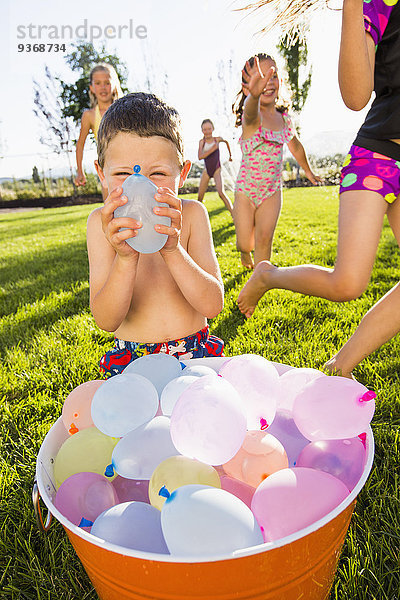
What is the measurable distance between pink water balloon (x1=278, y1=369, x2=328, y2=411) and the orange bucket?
383 mm

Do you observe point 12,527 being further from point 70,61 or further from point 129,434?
point 70,61

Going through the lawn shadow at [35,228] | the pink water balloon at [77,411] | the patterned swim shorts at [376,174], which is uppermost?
the patterned swim shorts at [376,174]

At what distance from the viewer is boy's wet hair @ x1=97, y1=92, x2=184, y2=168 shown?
121 centimetres

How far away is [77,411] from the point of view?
1121 mm

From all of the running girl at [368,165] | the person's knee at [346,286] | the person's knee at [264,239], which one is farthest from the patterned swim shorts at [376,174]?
the person's knee at [264,239]

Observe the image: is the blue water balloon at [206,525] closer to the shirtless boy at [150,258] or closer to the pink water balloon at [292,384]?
the pink water balloon at [292,384]

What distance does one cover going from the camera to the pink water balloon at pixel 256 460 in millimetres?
914

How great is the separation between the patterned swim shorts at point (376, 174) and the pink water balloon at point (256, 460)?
39.6 inches

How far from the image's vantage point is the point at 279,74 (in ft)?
10.8

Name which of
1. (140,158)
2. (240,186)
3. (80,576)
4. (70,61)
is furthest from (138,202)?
(70,61)

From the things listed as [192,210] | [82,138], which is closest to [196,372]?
[192,210]

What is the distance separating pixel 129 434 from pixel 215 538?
0.37 m

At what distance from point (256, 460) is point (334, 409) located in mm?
201

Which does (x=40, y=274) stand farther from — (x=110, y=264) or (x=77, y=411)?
(x=77, y=411)
